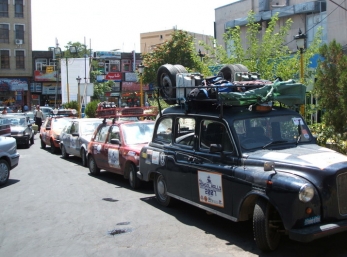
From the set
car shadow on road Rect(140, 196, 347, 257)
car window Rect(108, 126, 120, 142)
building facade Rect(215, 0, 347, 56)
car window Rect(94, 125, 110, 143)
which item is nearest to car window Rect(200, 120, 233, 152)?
car shadow on road Rect(140, 196, 347, 257)

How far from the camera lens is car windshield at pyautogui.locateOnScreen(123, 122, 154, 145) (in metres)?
10.7

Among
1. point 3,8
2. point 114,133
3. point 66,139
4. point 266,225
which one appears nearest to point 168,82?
point 114,133

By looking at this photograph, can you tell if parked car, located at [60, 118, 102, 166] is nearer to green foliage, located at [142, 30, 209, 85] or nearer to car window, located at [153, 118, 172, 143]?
car window, located at [153, 118, 172, 143]

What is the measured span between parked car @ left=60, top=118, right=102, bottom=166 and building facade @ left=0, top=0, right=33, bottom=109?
38.3 metres

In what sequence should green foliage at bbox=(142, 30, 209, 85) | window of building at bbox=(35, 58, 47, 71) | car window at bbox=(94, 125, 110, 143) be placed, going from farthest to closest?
window of building at bbox=(35, 58, 47, 71)
green foliage at bbox=(142, 30, 209, 85)
car window at bbox=(94, 125, 110, 143)

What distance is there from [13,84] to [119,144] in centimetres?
4549

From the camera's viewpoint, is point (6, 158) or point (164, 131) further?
point (6, 158)

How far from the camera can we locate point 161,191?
825cm

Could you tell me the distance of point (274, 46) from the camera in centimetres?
1288

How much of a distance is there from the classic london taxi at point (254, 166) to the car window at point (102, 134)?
3361 mm

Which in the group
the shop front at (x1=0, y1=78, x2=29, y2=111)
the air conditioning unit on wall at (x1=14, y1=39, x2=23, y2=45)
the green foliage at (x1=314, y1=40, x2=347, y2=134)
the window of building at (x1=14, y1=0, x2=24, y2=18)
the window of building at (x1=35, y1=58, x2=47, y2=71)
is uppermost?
the window of building at (x1=14, y1=0, x2=24, y2=18)

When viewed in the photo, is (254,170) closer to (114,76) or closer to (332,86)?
(332,86)

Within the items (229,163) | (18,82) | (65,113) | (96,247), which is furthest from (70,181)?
(18,82)

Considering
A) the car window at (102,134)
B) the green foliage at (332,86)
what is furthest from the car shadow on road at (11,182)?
the green foliage at (332,86)
